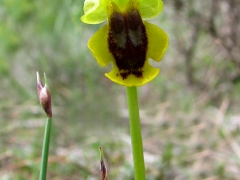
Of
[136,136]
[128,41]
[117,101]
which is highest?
[117,101]

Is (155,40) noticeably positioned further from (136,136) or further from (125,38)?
(136,136)

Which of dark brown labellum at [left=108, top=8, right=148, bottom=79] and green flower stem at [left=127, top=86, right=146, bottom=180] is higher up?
dark brown labellum at [left=108, top=8, right=148, bottom=79]

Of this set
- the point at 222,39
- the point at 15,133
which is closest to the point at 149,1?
the point at 222,39

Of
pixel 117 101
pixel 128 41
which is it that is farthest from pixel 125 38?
pixel 117 101

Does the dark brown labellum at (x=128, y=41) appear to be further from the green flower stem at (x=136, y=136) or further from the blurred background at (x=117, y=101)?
the blurred background at (x=117, y=101)

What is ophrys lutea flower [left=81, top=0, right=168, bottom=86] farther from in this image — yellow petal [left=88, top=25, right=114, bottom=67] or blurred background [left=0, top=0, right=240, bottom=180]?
blurred background [left=0, top=0, right=240, bottom=180]

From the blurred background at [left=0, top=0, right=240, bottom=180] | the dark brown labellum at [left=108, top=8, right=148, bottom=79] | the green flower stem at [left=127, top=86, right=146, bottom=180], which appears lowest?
the green flower stem at [left=127, top=86, right=146, bottom=180]

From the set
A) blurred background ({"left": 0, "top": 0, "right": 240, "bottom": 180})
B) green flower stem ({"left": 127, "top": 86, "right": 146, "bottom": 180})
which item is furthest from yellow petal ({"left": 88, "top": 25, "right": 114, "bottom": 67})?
blurred background ({"left": 0, "top": 0, "right": 240, "bottom": 180})
